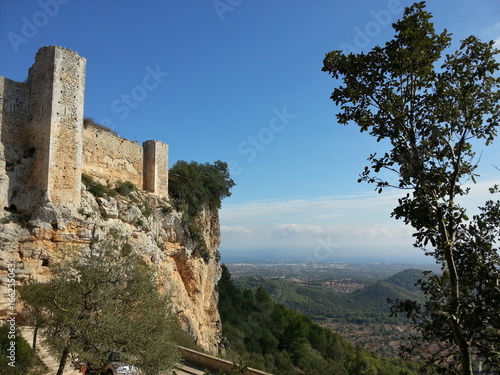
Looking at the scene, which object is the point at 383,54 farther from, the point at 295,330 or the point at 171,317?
the point at 295,330

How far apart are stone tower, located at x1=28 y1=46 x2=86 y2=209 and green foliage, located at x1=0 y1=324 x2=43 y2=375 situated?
5022 millimetres

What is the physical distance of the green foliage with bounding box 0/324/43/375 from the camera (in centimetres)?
833

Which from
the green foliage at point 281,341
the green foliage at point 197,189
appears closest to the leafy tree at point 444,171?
the green foliage at point 197,189

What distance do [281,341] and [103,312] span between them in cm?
3023

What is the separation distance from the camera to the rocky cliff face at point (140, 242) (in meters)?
11.8

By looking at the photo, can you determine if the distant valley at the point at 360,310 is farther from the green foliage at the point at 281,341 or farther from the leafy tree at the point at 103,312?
the leafy tree at the point at 103,312

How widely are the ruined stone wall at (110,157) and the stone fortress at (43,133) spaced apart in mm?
3025

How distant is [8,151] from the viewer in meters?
12.8

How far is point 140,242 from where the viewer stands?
53.8 ft

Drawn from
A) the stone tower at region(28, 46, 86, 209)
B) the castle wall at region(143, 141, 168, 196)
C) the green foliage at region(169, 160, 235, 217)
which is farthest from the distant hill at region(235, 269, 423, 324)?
the stone tower at region(28, 46, 86, 209)

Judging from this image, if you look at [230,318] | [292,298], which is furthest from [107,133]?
[292,298]

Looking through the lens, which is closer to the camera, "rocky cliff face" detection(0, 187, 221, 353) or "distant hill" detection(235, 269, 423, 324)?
"rocky cliff face" detection(0, 187, 221, 353)

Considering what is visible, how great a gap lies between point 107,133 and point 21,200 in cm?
653

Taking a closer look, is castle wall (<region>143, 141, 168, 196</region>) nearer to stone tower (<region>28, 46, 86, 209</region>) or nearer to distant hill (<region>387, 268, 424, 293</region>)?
stone tower (<region>28, 46, 86, 209</region>)
